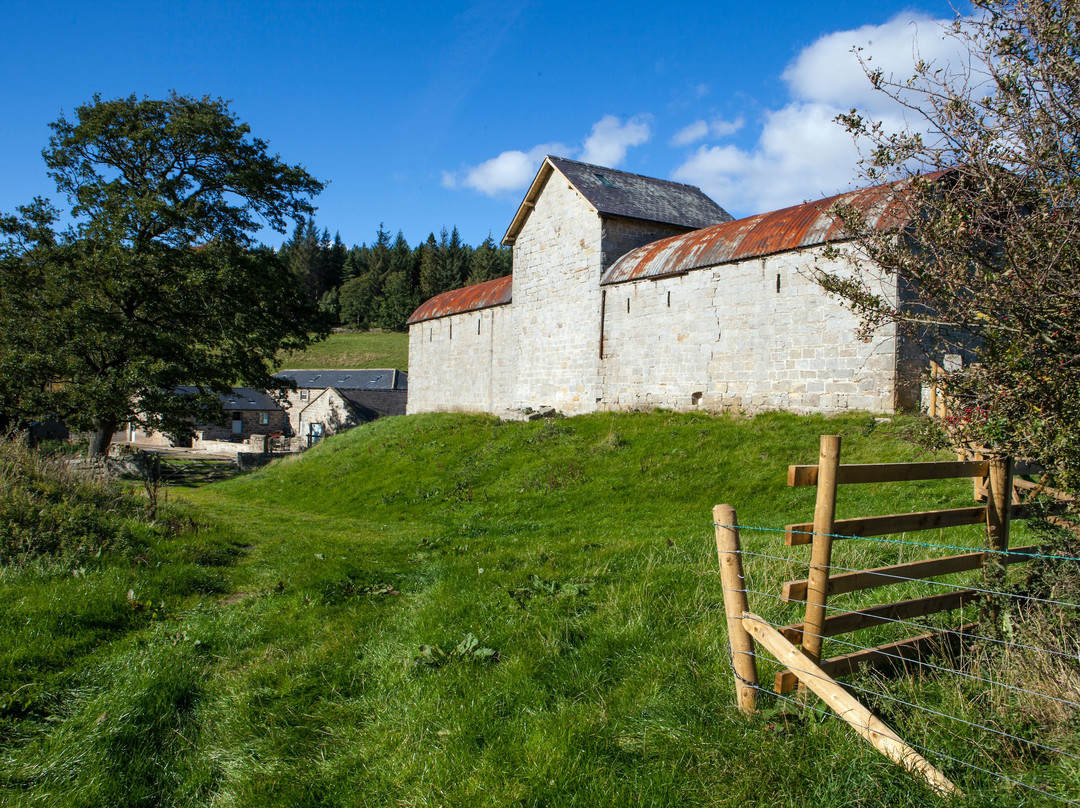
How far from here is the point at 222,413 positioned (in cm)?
2247

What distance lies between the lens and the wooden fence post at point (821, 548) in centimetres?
341

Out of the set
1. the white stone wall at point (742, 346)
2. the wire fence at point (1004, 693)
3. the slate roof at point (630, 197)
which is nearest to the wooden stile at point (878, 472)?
the wire fence at point (1004, 693)

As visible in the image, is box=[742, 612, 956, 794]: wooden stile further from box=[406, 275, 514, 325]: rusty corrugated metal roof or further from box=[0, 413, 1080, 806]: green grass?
box=[406, 275, 514, 325]: rusty corrugated metal roof

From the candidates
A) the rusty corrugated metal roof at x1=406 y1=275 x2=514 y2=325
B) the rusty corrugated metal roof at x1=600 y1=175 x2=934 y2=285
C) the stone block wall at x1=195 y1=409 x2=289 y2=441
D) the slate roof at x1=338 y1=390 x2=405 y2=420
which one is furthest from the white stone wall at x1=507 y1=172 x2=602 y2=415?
the stone block wall at x1=195 y1=409 x2=289 y2=441

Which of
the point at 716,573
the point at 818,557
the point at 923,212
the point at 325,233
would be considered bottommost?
the point at 716,573

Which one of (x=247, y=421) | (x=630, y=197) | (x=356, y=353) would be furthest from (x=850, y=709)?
(x=356, y=353)

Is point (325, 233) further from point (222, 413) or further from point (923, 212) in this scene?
point (923, 212)

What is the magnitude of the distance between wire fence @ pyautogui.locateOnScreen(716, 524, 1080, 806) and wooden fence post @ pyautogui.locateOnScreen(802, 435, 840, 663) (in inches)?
1.9

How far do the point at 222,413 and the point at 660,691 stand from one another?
21.8 meters

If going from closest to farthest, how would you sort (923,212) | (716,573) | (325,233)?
1. (923,212)
2. (716,573)
3. (325,233)

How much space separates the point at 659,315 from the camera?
16.8 m

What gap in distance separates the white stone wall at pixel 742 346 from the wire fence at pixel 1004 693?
8.24m

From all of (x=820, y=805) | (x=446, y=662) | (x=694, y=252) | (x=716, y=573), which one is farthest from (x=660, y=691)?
(x=694, y=252)

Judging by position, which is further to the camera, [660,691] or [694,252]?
[694,252]
